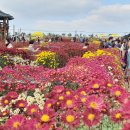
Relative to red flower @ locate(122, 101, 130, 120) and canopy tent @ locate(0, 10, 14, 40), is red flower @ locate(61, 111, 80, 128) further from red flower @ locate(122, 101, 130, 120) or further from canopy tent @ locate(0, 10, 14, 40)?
canopy tent @ locate(0, 10, 14, 40)

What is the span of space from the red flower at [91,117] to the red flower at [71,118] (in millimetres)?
63

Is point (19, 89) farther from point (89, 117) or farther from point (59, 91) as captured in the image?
point (89, 117)

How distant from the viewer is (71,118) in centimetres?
349

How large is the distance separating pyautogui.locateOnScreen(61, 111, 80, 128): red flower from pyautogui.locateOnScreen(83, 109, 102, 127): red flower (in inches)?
2.5

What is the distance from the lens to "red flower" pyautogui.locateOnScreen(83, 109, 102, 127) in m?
3.40

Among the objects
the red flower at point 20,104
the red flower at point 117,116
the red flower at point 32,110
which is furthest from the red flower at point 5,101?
the red flower at point 117,116

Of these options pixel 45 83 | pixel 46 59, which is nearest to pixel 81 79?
pixel 45 83

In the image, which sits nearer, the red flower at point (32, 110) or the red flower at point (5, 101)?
the red flower at point (32, 110)

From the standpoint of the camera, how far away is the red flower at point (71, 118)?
11.3ft

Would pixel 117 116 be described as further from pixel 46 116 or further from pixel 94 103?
pixel 46 116

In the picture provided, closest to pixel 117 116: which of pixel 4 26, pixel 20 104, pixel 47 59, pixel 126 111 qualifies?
pixel 126 111

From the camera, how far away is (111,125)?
4777mm

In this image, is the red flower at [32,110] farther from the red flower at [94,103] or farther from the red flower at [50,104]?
the red flower at [94,103]

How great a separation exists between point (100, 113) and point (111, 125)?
4.25 feet
